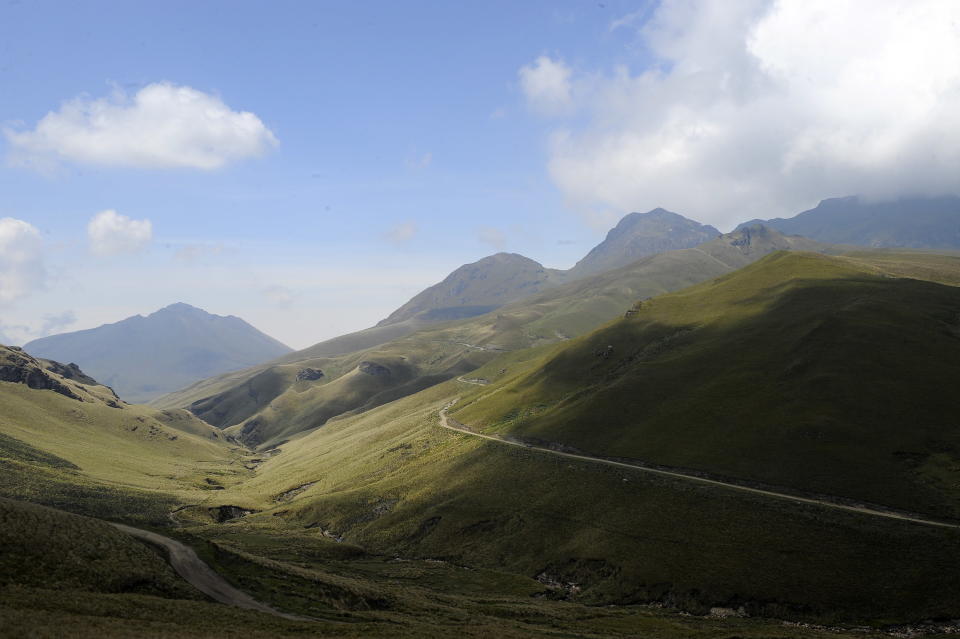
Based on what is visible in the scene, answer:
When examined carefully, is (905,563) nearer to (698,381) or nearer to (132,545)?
(698,381)

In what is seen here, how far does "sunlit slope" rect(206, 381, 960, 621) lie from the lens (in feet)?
201

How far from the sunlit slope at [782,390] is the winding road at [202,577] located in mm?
73179

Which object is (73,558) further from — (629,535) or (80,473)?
(80,473)

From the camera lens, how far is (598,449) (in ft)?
367

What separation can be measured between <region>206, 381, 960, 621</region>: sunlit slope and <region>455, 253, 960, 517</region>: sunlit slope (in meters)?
10.5

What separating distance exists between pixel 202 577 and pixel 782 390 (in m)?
106

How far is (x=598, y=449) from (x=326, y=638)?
78721 millimetres

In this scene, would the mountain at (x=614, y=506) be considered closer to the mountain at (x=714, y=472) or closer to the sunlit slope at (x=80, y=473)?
the mountain at (x=714, y=472)

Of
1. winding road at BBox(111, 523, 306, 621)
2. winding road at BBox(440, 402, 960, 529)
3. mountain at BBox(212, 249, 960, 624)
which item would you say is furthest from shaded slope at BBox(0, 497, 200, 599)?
winding road at BBox(440, 402, 960, 529)

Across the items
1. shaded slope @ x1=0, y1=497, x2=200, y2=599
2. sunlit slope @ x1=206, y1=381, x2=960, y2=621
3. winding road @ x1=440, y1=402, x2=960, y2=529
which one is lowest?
sunlit slope @ x1=206, y1=381, x2=960, y2=621

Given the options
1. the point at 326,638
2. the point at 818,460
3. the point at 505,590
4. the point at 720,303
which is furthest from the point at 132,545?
the point at 720,303

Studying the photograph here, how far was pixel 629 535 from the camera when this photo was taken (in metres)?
78.7

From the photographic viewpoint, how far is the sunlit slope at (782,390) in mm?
85125

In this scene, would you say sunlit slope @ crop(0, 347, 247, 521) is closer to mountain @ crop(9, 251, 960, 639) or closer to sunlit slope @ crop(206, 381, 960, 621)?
mountain @ crop(9, 251, 960, 639)
